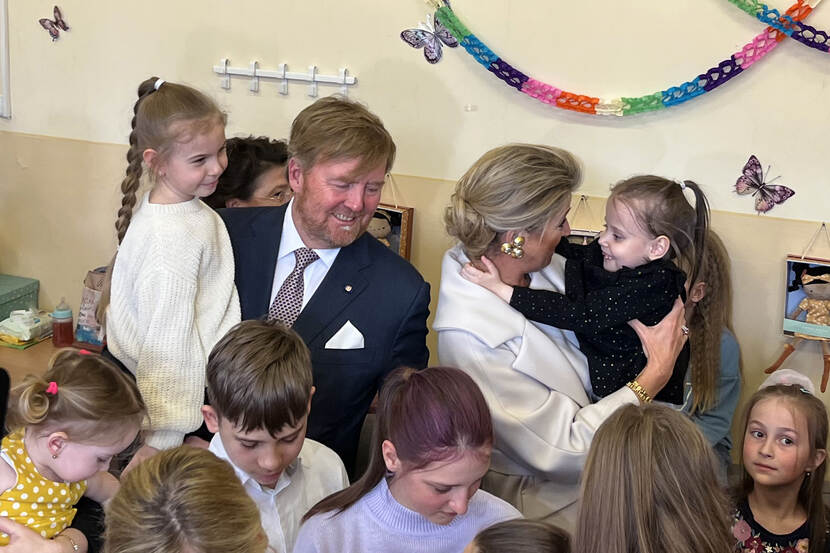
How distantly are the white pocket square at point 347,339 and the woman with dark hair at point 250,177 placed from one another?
0.88 m

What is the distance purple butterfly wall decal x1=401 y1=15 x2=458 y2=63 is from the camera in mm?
3346

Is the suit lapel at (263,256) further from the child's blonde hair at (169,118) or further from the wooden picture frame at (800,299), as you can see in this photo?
the wooden picture frame at (800,299)

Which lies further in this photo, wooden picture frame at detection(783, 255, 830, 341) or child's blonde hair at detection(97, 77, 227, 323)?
wooden picture frame at detection(783, 255, 830, 341)

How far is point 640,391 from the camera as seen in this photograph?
2506mm

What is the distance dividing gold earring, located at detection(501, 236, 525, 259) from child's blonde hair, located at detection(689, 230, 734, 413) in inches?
27.1

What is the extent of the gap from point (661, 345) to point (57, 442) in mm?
1611

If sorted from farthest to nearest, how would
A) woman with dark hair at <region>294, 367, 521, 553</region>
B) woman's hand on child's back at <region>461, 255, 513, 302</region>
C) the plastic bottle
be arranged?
the plastic bottle
woman's hand on child's back at <region>461, 255, 513, 302</region>
woman with dark hair at <region>294, 367, 521, 553</region>

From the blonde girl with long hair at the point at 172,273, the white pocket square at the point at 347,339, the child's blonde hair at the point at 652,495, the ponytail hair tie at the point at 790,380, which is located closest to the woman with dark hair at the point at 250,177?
the blonde girl with long hair at the point at 172,273

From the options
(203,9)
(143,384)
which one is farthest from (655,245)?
(203,9)

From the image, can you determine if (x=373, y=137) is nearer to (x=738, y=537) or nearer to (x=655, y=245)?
(x=655, y=245)

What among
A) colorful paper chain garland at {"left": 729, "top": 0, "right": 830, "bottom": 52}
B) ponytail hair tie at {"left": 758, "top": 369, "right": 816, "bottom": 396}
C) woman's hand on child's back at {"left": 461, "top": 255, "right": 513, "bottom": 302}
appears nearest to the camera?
woman's hand on child's back at {"left": 461, "top": 255, "right": 513, "bottom": 302}

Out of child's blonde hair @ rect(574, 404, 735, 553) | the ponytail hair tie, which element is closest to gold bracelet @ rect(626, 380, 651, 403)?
the ponytail hair tie

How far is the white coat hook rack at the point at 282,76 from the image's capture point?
353cm

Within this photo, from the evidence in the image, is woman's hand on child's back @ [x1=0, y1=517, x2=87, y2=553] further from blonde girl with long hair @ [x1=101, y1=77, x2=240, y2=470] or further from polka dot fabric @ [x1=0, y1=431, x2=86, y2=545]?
blonde girl with long hair @ [x1=101, y1=77, x2=240, y2=470]
